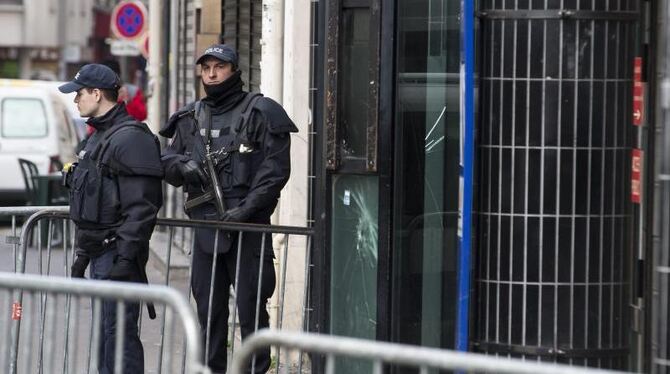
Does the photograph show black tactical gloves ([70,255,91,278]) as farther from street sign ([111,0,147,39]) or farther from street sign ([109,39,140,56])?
street sign ([109,39,140,56])

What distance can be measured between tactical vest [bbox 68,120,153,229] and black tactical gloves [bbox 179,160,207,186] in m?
0.30

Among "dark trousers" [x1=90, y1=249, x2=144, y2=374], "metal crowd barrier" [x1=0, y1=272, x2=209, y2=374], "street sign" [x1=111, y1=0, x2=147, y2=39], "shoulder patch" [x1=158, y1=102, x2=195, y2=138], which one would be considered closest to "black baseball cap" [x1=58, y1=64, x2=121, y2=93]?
"shoulder patch" [x1=158, y1=102, x2=195, y2=138]

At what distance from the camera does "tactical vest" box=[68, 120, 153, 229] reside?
713 centimetres

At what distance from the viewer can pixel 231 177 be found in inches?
294

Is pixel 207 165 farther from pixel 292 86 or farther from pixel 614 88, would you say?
pixel 614 88

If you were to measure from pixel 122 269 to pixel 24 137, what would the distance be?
12.2 meters

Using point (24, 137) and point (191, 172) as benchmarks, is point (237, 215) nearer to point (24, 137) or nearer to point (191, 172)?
point (191, 172)

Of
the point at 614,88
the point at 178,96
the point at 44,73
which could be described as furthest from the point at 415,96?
the point at 44,73

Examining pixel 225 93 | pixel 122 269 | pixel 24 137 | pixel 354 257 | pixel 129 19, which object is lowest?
pixel 122 269

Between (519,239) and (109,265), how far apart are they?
2.22 meters

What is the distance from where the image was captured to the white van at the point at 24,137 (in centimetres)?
1889

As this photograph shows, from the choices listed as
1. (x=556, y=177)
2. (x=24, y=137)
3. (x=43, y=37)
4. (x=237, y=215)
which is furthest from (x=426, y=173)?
(x=43, y=37)

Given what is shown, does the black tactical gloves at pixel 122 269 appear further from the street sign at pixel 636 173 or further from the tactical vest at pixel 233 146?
the street sign at pixel 636 173

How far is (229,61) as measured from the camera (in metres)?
7.52
